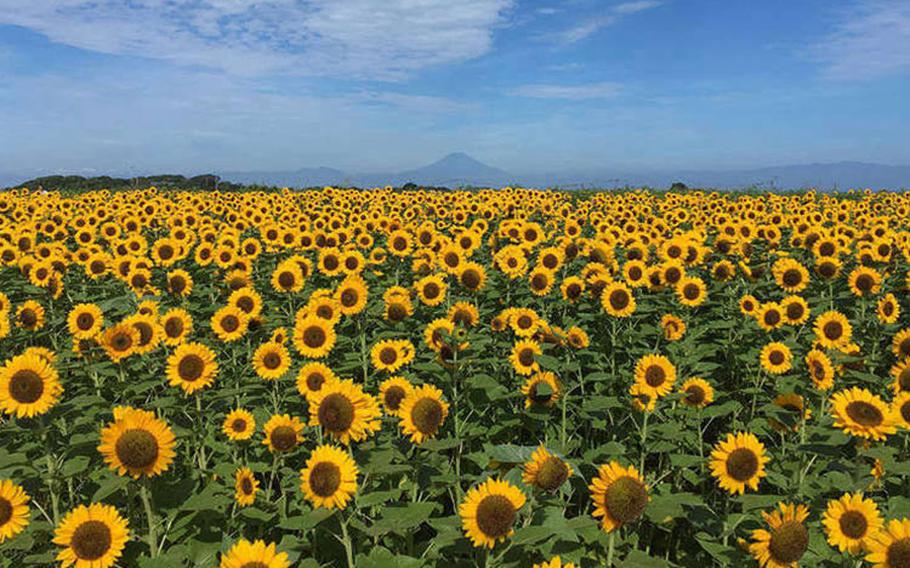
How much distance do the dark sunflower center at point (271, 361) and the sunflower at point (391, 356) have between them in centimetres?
110

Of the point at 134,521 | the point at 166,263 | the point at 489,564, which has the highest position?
the point at 166,263

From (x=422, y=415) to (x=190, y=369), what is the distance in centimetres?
239

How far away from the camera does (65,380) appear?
631 centimetres

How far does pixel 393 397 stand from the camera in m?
5.32

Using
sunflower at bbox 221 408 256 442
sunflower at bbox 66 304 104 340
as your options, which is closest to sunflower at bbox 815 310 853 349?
sunflower at bbox 221 408 256 442

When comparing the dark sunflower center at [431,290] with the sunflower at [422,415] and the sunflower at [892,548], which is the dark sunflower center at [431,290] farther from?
the sunflower at [892,548]

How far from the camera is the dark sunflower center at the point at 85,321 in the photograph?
6773 mm

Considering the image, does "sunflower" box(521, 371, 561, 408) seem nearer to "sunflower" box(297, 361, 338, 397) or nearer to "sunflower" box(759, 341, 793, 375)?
"sunflower" box(297, 361, 338, 397)

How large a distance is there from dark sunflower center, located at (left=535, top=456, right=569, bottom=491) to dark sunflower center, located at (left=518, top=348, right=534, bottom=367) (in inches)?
126

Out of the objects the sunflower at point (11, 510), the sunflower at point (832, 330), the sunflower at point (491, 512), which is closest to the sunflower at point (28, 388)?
the sunflower at point (11, 510)

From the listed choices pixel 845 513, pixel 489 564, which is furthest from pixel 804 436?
pixel 489 564

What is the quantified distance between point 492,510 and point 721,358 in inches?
266

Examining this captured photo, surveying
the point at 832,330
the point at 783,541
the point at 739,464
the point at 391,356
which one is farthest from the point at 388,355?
the point at 832,330

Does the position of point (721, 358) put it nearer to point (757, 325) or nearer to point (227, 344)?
point (757, 325)
